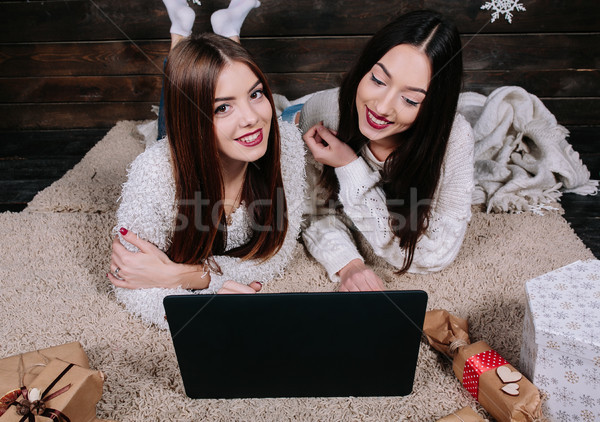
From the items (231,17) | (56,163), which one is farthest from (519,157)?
(56,163)

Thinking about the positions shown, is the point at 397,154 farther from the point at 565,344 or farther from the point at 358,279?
the point at 565,344

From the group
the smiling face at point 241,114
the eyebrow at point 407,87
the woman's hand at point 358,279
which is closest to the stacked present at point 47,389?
the smiling face at point 241,114

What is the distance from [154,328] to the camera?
1191mm

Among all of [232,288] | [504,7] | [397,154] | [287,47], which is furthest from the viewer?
[287,47]

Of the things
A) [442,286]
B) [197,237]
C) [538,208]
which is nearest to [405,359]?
[442,286]

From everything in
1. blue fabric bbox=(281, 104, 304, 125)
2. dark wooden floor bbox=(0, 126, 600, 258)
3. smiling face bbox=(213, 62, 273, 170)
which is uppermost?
smiling face bbox=(213, 62, 273, 170)

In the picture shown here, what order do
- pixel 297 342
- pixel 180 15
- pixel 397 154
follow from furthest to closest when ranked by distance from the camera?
pixel 180 15, pixel 397 154, pixel 297 342

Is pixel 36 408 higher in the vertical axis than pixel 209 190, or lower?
lower

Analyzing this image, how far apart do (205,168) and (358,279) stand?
0.50m

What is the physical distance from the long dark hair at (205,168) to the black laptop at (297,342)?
0.99 ft

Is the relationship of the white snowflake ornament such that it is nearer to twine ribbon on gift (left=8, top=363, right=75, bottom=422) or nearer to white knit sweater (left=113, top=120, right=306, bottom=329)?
white knit sweater (left=113, top=120, right=306, bottom=329)

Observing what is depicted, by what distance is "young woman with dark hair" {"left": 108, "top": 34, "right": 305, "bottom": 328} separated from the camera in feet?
3.24

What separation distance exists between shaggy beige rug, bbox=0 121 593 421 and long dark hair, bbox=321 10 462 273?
20 centimetres

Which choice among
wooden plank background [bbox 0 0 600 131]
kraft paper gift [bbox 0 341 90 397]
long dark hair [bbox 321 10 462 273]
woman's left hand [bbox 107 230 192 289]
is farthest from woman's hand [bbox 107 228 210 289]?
wooden plank background [bbox 0 0 600 131]
